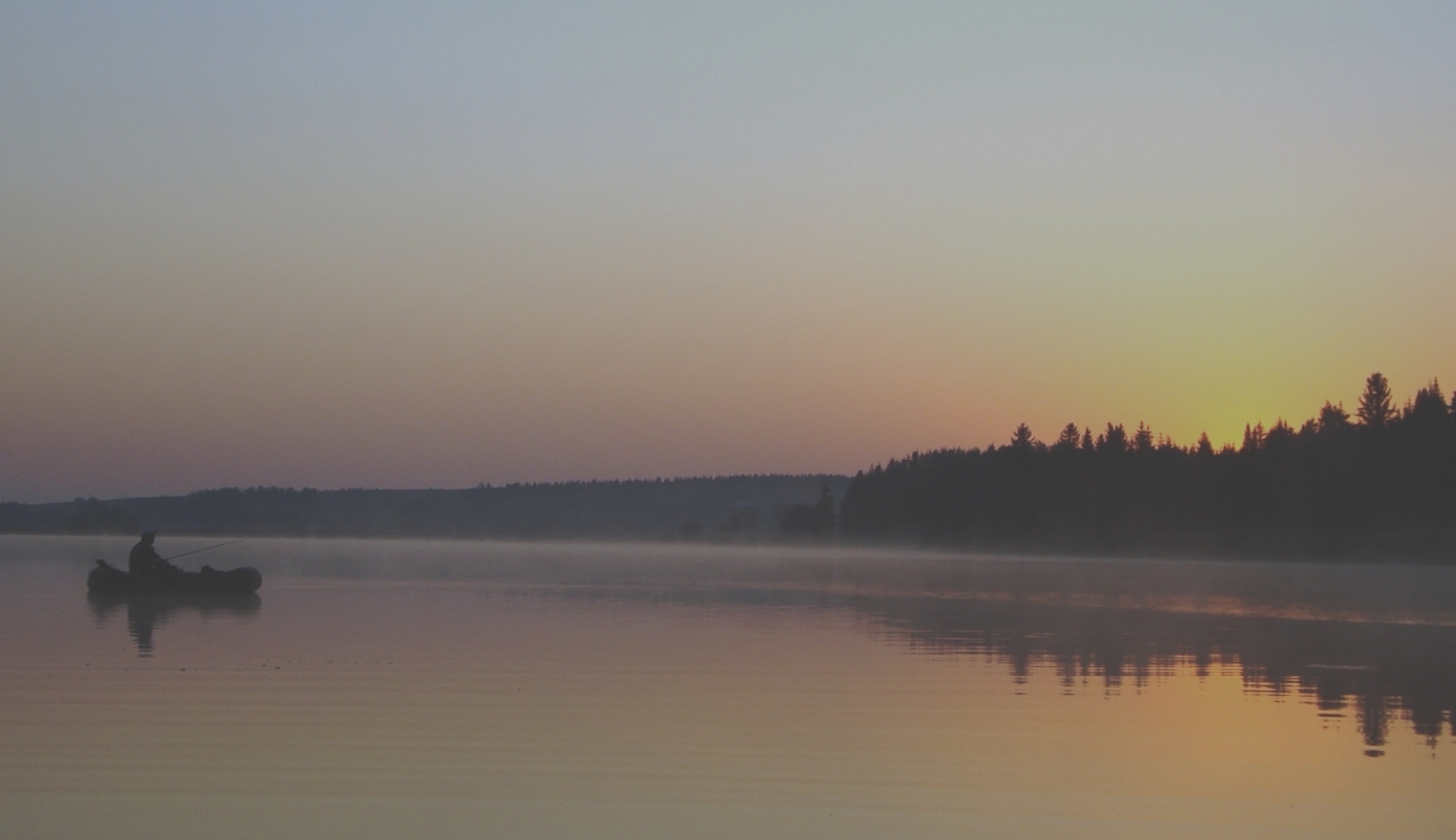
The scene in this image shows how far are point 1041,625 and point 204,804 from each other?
2517 centimetres

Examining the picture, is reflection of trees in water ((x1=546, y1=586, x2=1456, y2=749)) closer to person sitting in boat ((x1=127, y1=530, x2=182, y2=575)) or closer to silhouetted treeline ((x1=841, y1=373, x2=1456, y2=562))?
person sitting in boat ((x1=127, y1=530, x2=182, y2=575))

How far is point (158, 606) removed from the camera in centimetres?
3866

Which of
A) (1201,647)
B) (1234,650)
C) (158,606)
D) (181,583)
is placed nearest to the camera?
(1234,650)

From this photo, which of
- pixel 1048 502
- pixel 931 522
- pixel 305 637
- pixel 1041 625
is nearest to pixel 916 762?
pixel 305 637

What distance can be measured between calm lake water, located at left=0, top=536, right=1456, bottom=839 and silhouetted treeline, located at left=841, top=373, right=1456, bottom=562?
6526cm

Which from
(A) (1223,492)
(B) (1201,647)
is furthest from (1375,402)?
(B) (1201,647)

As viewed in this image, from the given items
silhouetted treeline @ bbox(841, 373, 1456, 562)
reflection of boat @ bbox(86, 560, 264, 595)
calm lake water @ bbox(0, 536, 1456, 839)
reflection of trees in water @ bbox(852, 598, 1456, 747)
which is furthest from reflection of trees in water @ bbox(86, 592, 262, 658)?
silhouetted treeline @ bbox(841, 373, 1456, 562)

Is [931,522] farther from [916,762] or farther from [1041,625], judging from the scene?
[916,762]

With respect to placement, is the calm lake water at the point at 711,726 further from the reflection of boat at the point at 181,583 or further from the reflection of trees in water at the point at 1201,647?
the reflection of boat at the point at 181,583

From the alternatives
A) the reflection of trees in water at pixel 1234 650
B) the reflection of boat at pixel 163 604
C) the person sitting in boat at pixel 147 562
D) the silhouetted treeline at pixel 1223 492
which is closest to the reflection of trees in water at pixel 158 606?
the reflection of boat at pixel 163 604

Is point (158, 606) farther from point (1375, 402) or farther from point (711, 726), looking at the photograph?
point (1375, 402)

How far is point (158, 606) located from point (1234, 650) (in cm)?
2712

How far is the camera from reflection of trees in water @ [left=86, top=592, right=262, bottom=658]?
3229 cm

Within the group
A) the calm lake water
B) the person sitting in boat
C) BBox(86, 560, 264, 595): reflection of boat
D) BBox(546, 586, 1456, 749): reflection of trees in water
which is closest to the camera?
the calm lake water
